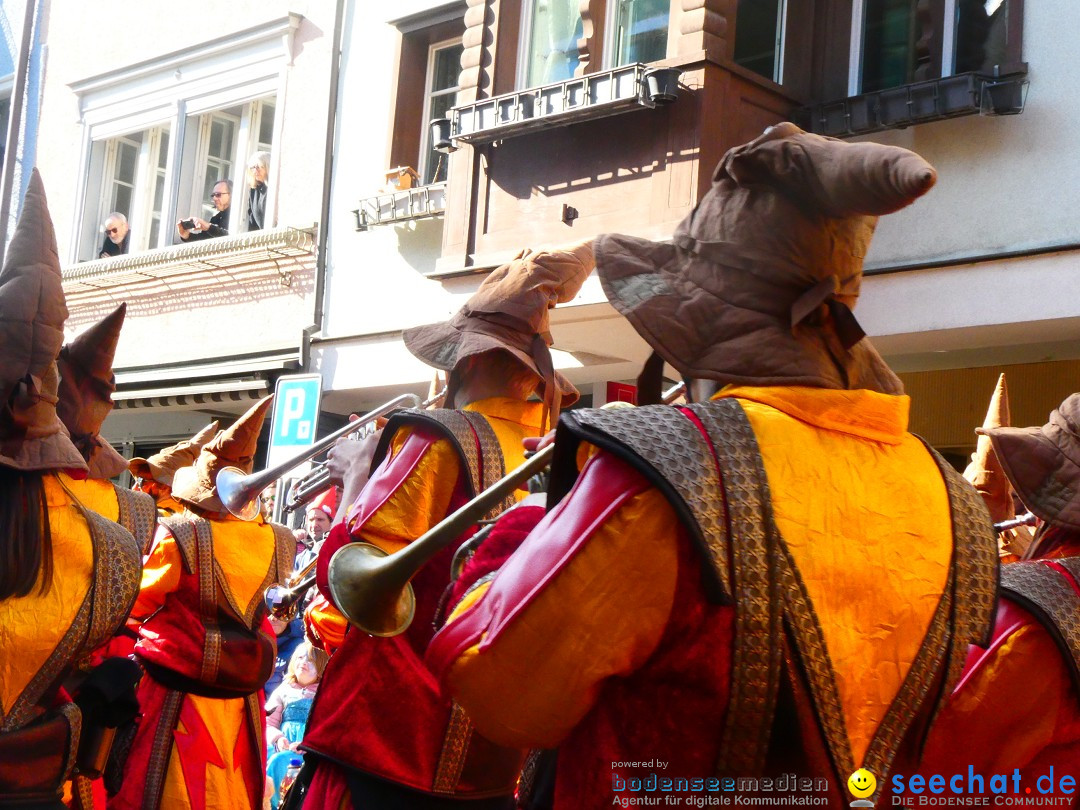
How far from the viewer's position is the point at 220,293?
13.9 m

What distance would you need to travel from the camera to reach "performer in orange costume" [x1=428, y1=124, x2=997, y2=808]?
207 cm

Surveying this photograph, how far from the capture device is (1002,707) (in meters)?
2.77

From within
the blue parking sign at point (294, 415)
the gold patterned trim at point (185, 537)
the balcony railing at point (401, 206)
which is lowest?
the gold patterned trim at point (185, 537)

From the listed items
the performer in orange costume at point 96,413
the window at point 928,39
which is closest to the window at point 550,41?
the window at point 928,39

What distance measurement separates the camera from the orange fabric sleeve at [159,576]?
18.0 feet

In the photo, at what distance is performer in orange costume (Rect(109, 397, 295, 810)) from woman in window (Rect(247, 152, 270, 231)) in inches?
329

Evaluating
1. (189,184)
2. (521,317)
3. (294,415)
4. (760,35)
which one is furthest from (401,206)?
(521,317)

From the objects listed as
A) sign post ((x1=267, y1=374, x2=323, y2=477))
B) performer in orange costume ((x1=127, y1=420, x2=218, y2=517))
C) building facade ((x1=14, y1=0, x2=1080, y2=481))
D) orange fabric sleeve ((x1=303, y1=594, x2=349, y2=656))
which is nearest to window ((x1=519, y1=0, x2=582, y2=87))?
building facade ((x1=14, y1=0, x2=1080, y2=481))

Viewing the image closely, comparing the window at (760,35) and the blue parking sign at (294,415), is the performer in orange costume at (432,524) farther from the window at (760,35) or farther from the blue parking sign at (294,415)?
the window at (760,35)

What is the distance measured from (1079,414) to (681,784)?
1533 mm

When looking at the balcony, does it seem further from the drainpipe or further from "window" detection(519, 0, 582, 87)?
the drainpipe

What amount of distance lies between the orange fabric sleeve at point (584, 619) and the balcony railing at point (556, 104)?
294 inches

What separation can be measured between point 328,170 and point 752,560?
1154cm

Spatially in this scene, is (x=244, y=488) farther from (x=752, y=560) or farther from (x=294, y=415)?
(x=752, y=560)
